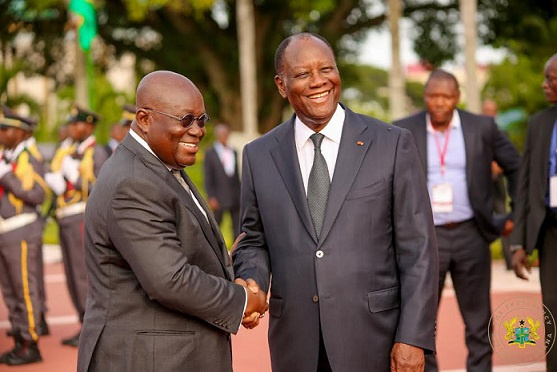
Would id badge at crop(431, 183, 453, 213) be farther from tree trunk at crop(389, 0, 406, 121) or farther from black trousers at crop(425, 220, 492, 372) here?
tree trunk at crop(389, 0, 406, 121)

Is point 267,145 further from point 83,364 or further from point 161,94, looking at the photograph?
point 83,364

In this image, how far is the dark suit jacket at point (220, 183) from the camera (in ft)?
48.9

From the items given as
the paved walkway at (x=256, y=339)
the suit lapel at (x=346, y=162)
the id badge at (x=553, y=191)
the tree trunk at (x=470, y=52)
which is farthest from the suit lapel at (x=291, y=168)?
the tree trunk at (x=470, y=52)

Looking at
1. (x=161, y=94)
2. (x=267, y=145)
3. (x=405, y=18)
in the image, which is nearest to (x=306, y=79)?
(x=267, y=145)

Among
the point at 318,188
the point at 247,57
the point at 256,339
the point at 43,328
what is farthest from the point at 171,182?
the point at 247,57

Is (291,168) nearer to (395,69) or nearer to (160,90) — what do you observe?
(160,90)

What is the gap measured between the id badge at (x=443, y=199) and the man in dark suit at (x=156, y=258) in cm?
278

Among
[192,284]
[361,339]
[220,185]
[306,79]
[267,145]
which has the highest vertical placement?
[306,79]

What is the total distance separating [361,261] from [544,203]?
2.34 metres

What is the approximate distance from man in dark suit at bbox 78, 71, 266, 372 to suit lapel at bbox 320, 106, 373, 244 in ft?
1.73

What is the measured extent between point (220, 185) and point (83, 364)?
1129 cm

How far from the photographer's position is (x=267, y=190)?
4215mm

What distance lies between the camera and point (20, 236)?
8.48 m

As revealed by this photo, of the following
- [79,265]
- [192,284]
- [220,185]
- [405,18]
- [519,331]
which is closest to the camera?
[192,284]
